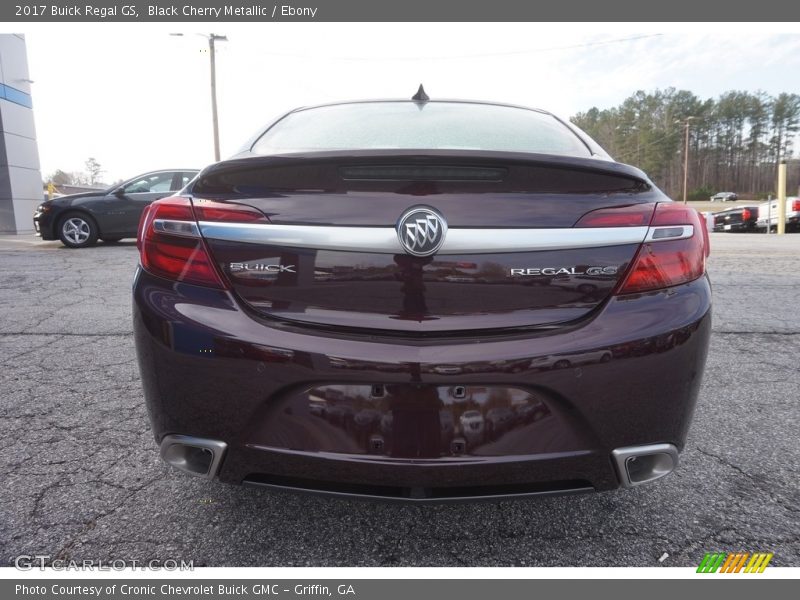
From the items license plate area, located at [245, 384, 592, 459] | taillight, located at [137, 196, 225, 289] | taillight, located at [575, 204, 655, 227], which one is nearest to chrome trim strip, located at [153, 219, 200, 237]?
taillight, located at [137, 196, 225, 289]

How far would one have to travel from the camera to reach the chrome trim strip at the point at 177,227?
4.91ft

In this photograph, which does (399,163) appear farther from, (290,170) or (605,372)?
(605,372)

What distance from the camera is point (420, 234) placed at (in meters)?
1.39

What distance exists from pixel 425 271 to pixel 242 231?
50cm

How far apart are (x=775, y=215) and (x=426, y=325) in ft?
74.6

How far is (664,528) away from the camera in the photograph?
1807 millimetres

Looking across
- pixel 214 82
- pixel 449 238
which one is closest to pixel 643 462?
pixel 449 238

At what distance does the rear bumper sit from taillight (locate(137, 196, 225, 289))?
44 millimetres

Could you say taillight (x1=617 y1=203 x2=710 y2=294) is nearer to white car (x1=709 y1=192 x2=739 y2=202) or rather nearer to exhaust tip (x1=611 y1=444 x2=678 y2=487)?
exhaust tip (x1=611 y1=444 x2=678 y2=487)

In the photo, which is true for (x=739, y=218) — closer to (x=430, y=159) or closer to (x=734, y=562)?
(x=734, y=562)

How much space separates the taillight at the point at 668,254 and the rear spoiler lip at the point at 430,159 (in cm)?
15

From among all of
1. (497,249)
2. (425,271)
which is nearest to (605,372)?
(497,249)

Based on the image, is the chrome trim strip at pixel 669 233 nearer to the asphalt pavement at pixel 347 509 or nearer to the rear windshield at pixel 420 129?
the rear windshield at pixel 420 129

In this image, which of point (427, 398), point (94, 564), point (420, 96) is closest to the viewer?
point (427, 398)
